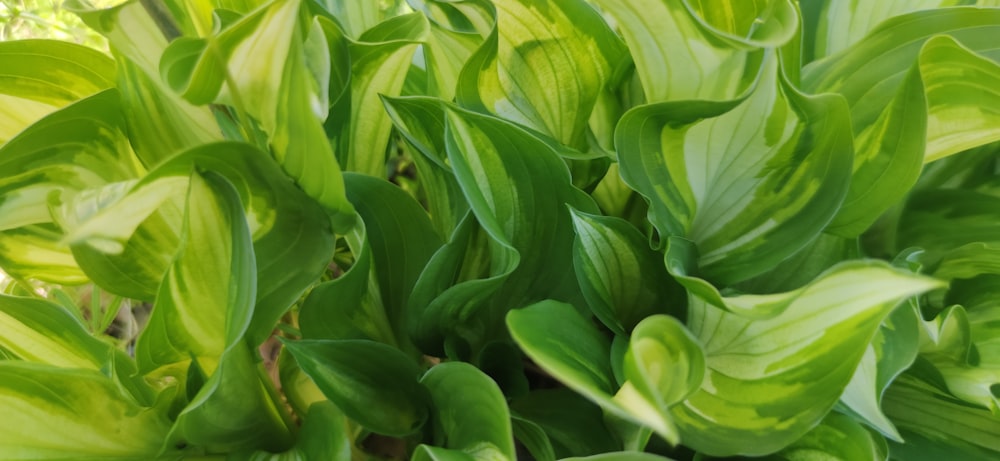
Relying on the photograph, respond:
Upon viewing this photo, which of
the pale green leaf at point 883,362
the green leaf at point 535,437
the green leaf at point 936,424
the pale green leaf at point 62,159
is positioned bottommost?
the green leaf at point 936,424

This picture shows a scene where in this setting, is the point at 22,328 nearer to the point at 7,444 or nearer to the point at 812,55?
the point at 7,444

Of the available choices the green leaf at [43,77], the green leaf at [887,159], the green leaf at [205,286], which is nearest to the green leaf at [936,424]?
the green leaf at [887,159]

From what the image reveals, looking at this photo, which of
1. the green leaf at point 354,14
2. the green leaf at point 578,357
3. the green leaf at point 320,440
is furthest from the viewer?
the green leaf at point 354,14

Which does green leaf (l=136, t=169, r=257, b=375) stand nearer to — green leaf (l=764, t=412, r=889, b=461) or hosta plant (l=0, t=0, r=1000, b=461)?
hosta plant (l=0, t=0, r=1000, b=461)

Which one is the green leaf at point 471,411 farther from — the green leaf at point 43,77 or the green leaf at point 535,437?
the green leaf at point 43,77

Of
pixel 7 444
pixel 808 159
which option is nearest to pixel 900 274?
pixel 808 159

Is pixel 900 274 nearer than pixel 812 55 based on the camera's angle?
Yes
